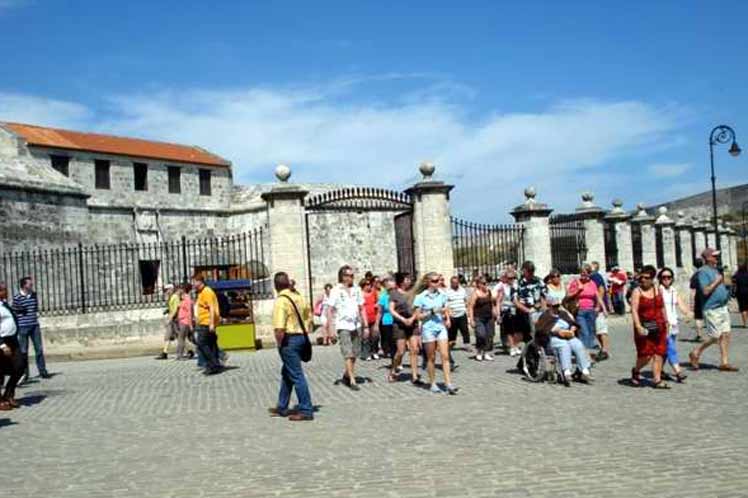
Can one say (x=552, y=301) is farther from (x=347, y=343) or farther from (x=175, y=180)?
(x=175, y=180)

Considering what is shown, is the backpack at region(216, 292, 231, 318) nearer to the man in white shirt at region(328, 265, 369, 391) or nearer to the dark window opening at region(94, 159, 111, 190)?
the man in white shirt at region(328, 265, 369, 391)

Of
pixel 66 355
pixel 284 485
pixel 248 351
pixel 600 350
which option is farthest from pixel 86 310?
pixel 284 485

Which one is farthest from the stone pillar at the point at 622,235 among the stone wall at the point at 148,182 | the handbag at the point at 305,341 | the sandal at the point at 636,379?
the stone wall at the point at 148,182

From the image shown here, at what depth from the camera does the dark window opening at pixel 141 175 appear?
→ 41.5 meters

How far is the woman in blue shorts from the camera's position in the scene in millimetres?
9898

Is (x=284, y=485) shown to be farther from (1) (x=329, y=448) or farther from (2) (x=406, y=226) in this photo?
(2) (x=406, y=226)

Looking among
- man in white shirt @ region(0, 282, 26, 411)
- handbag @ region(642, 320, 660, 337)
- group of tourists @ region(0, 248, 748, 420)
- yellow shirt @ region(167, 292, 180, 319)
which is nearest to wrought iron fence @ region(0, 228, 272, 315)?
yellow shirt @ region(167, 292, 180, 319)

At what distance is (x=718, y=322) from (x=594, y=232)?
12288mm

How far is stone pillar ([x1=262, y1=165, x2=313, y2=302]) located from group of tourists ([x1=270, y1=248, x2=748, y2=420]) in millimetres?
4313

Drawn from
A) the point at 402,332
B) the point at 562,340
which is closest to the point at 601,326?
the point at 562,340

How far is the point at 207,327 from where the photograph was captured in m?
13.0

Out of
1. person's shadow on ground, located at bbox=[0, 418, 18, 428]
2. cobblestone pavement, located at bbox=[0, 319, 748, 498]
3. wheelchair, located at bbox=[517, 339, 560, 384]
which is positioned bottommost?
cobblestone pavement, located at bbox=[0, 319, 748, 498]

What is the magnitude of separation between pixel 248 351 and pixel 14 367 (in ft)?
24.0

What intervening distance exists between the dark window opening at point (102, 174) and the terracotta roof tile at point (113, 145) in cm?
63
